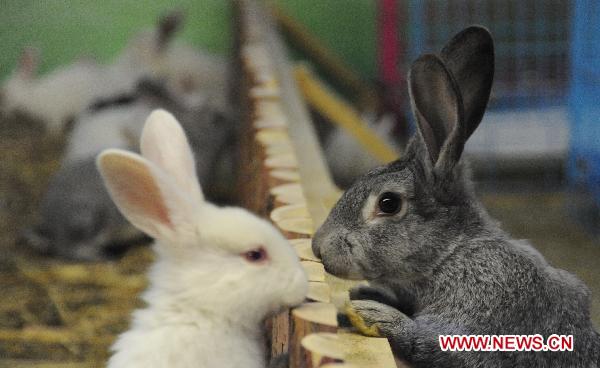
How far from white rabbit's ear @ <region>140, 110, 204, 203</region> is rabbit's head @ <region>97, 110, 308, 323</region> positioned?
4.1 inches

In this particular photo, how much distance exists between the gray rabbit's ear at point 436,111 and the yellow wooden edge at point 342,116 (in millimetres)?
1793

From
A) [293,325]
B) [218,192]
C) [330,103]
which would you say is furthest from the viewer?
[218,192]

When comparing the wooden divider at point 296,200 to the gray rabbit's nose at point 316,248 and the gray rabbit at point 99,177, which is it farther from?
the gray rabbit at point 99,177

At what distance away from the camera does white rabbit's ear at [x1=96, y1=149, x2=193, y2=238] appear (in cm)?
87

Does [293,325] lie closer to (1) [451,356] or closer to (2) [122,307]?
(1) [451,356]

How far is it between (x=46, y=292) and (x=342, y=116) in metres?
1.19

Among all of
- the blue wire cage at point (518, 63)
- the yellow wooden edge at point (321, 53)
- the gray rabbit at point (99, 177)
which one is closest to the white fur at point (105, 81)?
the gray rabbit at point (99, 177)

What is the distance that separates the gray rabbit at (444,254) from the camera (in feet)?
2.96

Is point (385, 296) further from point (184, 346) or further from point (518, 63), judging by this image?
point (518, 63)

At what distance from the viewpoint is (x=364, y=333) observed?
2.93 feet

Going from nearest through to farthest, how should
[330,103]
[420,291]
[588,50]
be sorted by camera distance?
[420,291] → [588,50] → [330,103]

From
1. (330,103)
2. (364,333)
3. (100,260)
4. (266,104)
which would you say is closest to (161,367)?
(364,333)

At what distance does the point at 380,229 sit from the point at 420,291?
92 mm

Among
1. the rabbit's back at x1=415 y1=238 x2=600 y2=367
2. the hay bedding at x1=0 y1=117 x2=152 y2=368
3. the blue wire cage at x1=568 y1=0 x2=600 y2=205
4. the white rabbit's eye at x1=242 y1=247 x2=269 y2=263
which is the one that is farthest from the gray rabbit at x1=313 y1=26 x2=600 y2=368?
the blue wire cage at x1=568 y1=0 x2=600 y2=205
